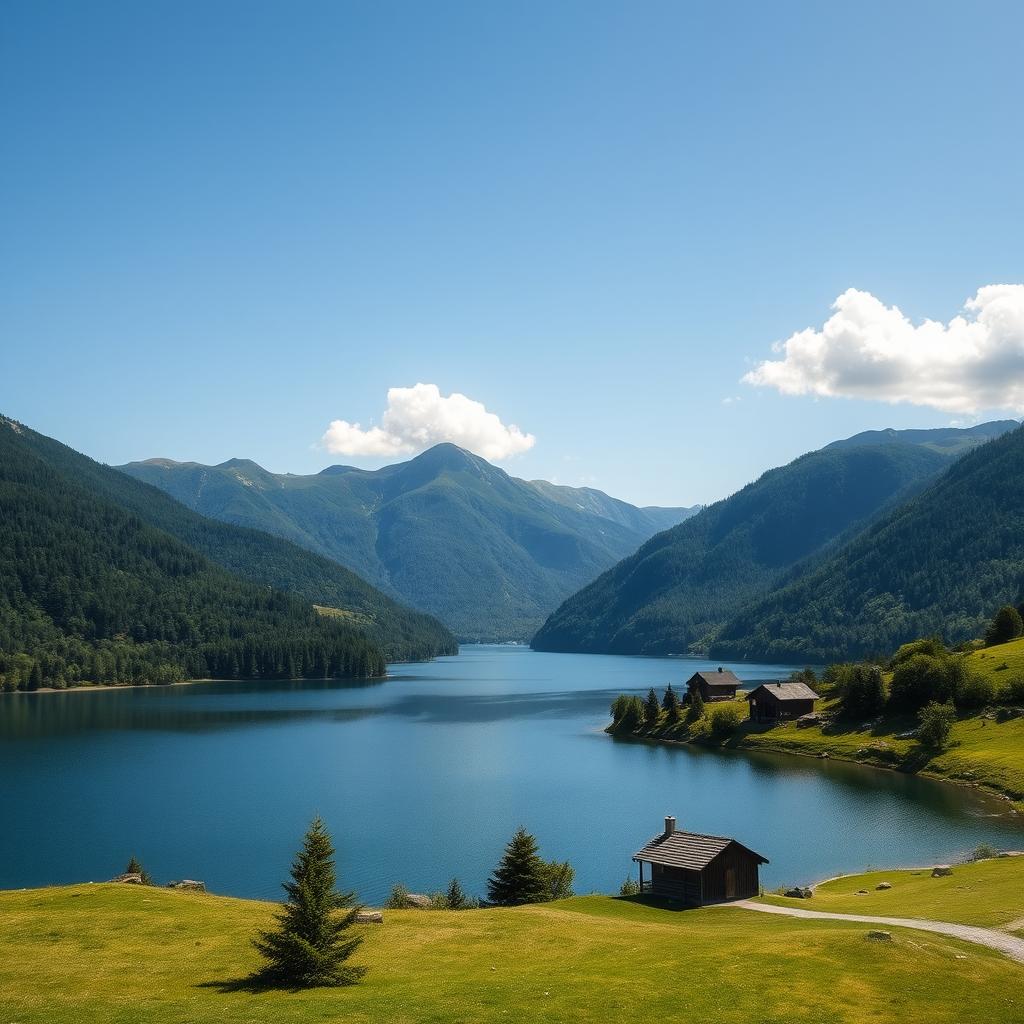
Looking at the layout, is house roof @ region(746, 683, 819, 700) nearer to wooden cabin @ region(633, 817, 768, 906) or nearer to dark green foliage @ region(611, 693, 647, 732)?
dark green foliage @ region(611, 693, 647, 732)

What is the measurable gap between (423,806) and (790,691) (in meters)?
68.6

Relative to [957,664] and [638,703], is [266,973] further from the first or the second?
[638,703]

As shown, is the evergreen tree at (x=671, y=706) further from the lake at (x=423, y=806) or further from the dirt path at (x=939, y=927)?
the dirt path at (x=939, y=927)

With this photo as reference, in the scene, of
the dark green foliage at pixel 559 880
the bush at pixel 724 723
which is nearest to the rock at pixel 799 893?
the dark green foliage at pixel 559 880

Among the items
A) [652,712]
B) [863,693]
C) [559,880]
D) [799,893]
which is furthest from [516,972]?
[652,712]

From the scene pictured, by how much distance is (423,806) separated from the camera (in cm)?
8925

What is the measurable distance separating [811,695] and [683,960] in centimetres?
10943

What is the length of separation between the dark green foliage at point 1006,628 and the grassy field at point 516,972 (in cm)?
11240

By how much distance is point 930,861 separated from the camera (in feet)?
211

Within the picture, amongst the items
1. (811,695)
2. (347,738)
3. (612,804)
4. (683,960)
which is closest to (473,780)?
(612,804)

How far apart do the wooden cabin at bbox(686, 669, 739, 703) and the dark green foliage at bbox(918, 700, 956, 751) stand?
50.4 m

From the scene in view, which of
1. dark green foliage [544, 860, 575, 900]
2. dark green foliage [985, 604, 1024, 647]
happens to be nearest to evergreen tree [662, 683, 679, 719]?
dark green foliage [985, 604, 1024, 647]

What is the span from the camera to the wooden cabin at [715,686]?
158 meters

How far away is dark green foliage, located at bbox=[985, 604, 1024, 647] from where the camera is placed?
137m
